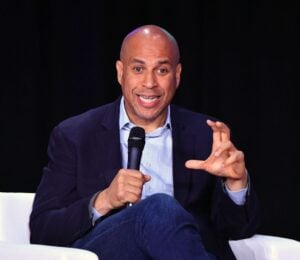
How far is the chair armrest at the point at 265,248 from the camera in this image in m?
2.05

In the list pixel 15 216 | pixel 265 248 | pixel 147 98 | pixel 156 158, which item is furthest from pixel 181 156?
pixel 15 216

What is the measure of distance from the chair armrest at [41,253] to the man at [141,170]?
0.60ft

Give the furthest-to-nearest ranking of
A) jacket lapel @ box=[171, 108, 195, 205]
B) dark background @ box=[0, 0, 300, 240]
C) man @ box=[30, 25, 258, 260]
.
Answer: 1. dark background @ box=[0, 0, 300, 240]
2. jacket lapel @ box=[171, 108, 195, 205]
3. man @ box=[30, 25, 258, 260]

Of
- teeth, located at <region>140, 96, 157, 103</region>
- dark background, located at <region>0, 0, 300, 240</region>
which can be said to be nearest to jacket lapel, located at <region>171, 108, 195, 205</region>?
teeth, located at <region>140, 96, 157, 103</region>

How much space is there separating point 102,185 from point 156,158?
0.19 m

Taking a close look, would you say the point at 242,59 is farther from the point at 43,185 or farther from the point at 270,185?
the point at 43,185

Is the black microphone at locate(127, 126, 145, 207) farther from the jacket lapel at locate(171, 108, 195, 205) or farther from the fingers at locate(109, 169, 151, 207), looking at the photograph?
the jacket lapel at locate(171, 108, 195, 205)

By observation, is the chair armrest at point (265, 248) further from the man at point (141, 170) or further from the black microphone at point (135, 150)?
the black microphone at point (135, 150)

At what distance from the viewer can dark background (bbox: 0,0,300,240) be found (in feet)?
10.0

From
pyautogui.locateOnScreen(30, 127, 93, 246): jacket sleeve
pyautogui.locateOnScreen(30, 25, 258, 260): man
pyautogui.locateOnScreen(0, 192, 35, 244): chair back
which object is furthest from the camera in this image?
pyautogui.locateOnScreen(0, 192, 35, 244): chair back

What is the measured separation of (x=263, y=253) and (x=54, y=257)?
65 centimetres

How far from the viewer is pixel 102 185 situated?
2135mm

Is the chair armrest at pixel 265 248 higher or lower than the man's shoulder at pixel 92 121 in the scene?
lower

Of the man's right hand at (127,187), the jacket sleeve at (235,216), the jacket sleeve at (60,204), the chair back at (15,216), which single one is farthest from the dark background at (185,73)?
the man's right hand at (127,187)
